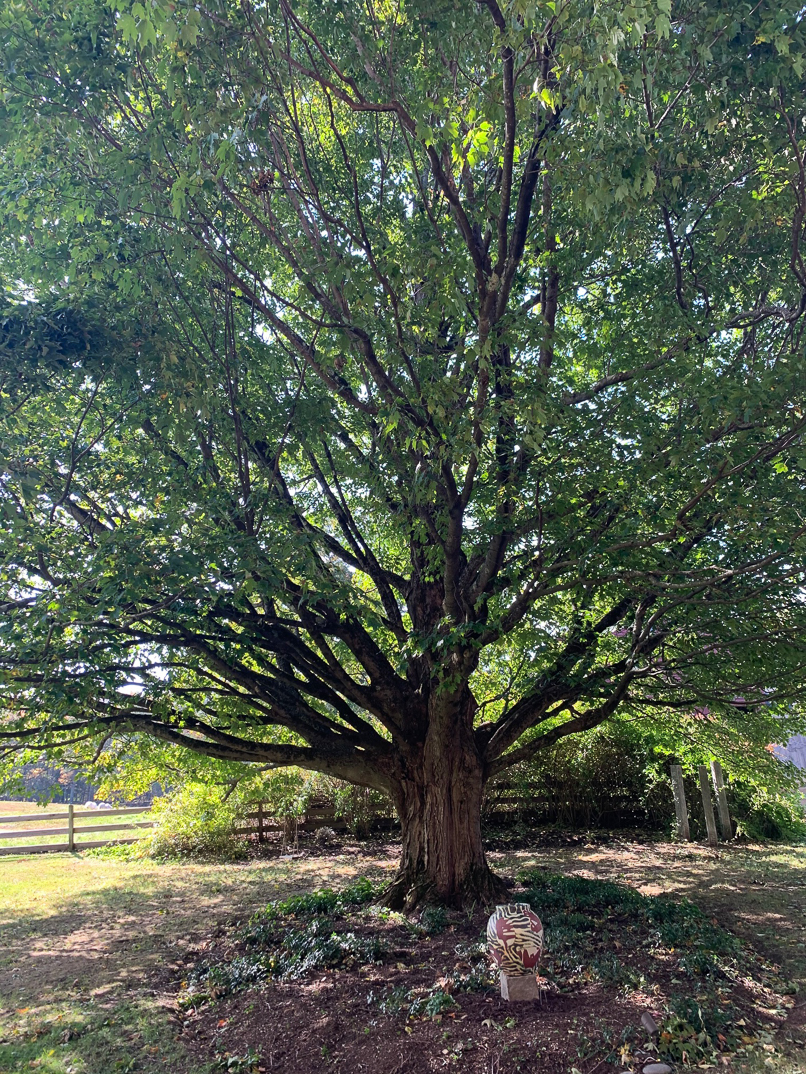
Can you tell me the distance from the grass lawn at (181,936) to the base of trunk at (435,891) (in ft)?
3.95

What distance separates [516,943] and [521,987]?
312mm

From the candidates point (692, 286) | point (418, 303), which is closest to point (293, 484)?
point (418, 303)

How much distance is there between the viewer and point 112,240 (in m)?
5.46

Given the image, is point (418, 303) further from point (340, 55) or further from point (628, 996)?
→ point (628, 996)

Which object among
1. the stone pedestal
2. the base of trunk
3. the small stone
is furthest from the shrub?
the small stone

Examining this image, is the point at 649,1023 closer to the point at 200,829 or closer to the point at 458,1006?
the point at 458,1006

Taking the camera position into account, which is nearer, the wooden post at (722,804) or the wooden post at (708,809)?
the wooden post at (708,809)

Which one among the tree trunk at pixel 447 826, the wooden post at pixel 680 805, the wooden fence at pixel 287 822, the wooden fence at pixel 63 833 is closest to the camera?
the tree trunk at pixel 447 826

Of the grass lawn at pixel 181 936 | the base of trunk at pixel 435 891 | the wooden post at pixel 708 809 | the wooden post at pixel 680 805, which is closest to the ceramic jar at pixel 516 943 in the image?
the grass lawn at pixel 181 936

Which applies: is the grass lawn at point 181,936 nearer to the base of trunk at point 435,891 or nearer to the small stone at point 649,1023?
the small stone at point 649,1023

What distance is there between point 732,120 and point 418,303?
2611 millimetres

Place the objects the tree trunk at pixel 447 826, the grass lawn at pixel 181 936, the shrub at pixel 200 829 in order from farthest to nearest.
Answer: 1. the shrub at pixel 200 829
2. the tree trunk at pixel 447 826
3. the grass lawn at pixel 181 936

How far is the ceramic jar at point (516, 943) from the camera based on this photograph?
4652mm

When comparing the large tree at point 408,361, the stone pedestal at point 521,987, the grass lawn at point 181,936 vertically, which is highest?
the large tree at point 408,361
